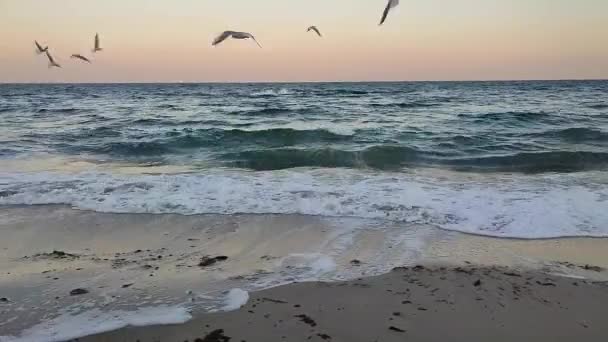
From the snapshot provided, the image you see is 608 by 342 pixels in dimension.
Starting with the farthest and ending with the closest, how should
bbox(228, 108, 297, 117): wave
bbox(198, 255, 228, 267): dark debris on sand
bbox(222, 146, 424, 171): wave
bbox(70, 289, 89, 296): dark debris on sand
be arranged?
bbox(228, 108, 297, 117): wave < bbox(222, 146, 424, 171): wave < bbox(198, 255, 228, 267): dark debris on sand < bbox(70, 289, 89, 296): dark debris on sand

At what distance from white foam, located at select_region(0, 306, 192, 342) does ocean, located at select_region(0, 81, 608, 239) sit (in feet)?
9.49

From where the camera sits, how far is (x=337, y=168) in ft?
32.1

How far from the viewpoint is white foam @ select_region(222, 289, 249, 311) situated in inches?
143

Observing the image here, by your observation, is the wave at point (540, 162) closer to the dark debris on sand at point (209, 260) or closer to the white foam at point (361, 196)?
the white foam at point (361, 196)

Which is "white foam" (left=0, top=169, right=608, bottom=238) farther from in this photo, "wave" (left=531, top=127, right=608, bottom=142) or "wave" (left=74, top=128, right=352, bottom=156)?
"wave" (left=531, top=127, right=608, bottom=142)

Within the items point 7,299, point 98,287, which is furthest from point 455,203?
point 7,299

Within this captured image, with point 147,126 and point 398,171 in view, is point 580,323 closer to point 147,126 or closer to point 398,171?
point 398,171

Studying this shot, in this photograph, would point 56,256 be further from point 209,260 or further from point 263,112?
point 263,112

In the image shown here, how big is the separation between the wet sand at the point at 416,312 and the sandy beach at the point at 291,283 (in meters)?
0.01

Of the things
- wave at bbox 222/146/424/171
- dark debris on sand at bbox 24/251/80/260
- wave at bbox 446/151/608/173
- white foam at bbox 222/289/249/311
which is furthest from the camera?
wave at bbox 222/146/424/171

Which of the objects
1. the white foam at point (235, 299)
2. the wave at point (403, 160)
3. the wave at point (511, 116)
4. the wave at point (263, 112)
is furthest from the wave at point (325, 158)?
the wave at point (263, 112)

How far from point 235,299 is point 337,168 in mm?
6200

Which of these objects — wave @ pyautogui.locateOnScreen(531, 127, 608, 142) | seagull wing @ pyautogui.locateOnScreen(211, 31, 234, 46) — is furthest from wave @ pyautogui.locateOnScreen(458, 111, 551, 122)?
seagull wing @ pyautogui.locateOnScreen(211, 31, 234, 46)

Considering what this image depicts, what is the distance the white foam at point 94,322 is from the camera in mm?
3221
